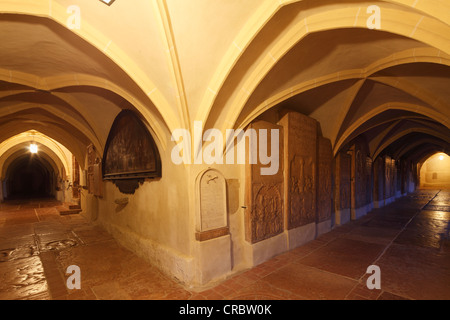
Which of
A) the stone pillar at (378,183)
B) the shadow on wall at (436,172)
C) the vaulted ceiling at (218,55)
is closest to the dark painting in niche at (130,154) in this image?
the vaulted ceiling at (218,55)

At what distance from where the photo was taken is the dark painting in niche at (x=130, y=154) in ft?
14.3

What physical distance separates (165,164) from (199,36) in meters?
2.28

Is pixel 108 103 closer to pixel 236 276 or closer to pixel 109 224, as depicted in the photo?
pixel 109 224

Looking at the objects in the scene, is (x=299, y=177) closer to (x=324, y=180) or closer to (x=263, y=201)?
(x=263, y=201)

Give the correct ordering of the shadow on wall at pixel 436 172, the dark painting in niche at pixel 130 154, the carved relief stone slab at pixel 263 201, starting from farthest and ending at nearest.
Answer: the shadow on wall at pixel 436 172, the dark painting in niche at pixel 130 154, the carved relief stone slab at pixel 263 201

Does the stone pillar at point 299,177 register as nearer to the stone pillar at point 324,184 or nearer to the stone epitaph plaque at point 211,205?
the stone pillar at point 324,184

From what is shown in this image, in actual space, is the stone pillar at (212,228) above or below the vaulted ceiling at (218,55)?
below

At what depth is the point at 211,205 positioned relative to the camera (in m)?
3.68

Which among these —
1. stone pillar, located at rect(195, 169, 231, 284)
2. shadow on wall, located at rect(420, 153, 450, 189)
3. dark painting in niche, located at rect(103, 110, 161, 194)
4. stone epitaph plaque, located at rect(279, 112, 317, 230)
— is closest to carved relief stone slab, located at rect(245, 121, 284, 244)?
stone epitaph plaque, located at rect(279, 112, 317, 230)

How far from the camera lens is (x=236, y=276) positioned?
12.1 feet

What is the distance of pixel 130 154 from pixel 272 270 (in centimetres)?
381

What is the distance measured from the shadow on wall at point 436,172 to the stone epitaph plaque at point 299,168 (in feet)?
80.5

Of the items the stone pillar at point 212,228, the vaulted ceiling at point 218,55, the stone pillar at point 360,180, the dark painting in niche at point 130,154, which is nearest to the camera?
the vaulted ceiling at point 218,55

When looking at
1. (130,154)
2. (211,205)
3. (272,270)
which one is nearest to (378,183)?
(272,270)
